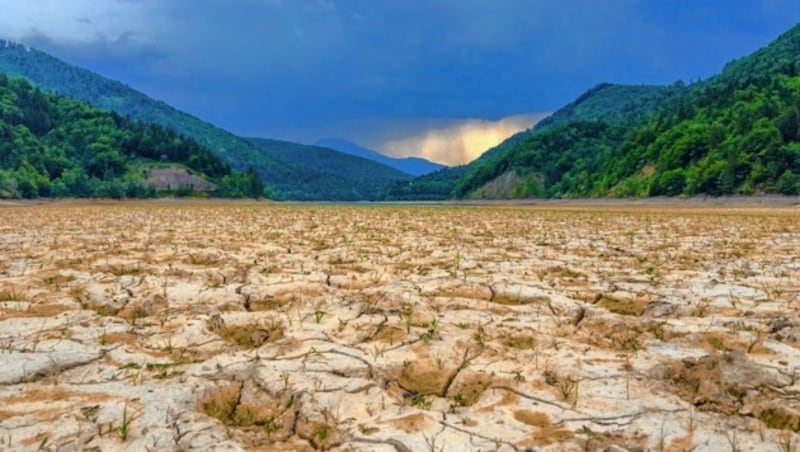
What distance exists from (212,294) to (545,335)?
134 inches

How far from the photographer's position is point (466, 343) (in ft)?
12.2

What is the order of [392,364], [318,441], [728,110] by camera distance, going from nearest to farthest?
[318,441], [392,364], [728,110]

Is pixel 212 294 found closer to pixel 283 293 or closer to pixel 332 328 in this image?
pixel 283 293

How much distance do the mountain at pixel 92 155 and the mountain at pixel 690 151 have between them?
5678cm

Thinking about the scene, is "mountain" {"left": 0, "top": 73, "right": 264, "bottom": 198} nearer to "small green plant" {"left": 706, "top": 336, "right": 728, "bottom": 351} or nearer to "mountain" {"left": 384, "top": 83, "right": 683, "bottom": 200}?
"mountain" {"left": 384, "top": 83, "right": 683, "bottom": 200}

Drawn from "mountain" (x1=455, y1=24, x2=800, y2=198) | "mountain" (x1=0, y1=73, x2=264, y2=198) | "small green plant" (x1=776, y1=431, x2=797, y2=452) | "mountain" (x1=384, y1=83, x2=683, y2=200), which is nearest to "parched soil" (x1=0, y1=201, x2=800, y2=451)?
"small green plant" (x1=776, y1=431, x2=797, y2=452)

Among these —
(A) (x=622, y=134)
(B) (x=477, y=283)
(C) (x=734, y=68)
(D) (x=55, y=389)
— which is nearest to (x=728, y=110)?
(A) (x=622, y=134)

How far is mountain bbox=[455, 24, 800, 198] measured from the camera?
165 feet

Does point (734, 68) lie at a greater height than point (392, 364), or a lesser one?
greater

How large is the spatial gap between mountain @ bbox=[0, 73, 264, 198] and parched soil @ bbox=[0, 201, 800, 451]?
265 feet

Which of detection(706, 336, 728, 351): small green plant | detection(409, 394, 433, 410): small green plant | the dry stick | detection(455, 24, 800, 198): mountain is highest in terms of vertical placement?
detection(455, 24, 800, 198): mountain

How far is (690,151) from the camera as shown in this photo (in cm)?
6288

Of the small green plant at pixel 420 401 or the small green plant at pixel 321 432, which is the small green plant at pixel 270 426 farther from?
the small green plant at pixel 420 401

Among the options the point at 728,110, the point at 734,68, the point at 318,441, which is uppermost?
the point at 734,68
